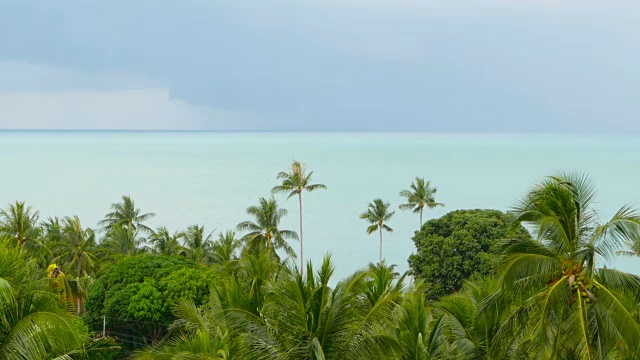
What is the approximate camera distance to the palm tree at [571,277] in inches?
484

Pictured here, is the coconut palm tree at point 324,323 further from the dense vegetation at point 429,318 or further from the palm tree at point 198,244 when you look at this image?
the palm tree at point 198,244

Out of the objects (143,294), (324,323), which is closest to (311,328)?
(324,323)

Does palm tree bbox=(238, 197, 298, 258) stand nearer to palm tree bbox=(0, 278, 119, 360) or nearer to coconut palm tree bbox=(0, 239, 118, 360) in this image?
coconut palm tree bbox=(0, 239, 118, 360)

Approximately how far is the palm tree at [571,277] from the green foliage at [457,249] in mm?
24238

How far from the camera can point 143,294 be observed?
26.5 m

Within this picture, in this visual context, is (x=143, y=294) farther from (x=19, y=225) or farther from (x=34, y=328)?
(x=34, y=328)

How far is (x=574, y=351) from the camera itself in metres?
13.6

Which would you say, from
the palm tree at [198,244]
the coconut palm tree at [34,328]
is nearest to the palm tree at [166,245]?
the palm tree at [198,244]

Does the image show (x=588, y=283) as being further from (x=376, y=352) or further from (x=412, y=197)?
(x=412, y=197)

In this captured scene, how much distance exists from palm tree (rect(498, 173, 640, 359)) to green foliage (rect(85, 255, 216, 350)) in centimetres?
1531

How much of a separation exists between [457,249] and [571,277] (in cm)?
2674

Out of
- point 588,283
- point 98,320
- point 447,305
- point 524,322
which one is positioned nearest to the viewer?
point 588,283

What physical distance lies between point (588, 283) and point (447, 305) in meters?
4.92

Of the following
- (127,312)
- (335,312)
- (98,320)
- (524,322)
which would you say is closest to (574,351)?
(524,322)
